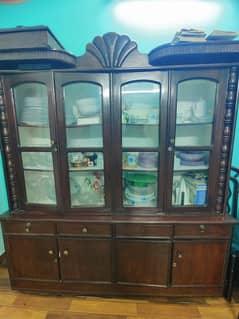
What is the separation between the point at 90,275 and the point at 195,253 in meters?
0.86

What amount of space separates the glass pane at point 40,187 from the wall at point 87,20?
1098mm

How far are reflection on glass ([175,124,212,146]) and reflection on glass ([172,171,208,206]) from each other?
241 mm

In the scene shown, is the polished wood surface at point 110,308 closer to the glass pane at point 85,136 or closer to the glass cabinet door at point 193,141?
the glass cabinet door at point 193,141

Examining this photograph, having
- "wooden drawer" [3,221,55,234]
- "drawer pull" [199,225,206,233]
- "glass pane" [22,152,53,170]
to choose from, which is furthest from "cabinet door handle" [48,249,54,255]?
"drawer pull" [199,225,206,233]

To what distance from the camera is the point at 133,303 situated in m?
1.61

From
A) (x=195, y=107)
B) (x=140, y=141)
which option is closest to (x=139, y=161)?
(x=140, y=141)

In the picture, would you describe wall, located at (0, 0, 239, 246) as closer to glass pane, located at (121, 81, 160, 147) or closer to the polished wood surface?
glass pane, located at (121, 81, 160, 147)

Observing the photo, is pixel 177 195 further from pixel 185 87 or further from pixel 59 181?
pixel 59 181

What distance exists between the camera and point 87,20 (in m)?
1.64

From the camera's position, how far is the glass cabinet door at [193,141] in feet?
4.63

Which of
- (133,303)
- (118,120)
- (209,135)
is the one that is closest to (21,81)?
(118,120)

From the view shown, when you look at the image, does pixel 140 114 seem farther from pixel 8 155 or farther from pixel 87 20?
pixel 8 155

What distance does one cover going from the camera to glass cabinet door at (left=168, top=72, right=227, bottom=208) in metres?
1.41

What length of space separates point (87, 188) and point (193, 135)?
951mm
